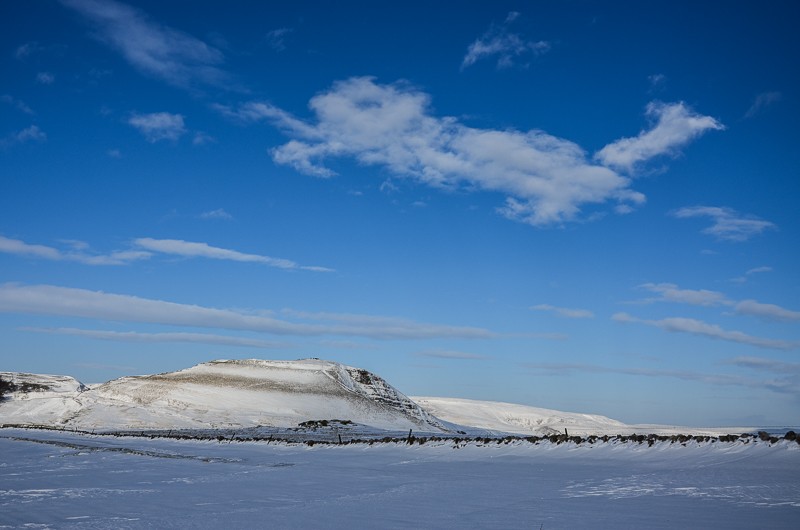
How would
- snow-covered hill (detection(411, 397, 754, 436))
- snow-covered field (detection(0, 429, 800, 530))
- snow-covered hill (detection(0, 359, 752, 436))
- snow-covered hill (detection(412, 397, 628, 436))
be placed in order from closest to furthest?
snow-covered field (detection(0, 429, 800, 530)), snow-covered hill (detection(0, 359, 752, 436)), snow-covered hill (detection(411, 397, 754, 436)), snow-covered hill (detection(412, 397, 628, 436))

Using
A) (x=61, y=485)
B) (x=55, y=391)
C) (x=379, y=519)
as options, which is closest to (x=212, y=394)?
(x=55, y=391)

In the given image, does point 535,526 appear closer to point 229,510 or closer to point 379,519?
point 379,519

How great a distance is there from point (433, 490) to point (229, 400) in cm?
6739

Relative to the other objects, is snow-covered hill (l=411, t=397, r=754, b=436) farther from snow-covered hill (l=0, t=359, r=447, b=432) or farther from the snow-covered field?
the snow-covered field

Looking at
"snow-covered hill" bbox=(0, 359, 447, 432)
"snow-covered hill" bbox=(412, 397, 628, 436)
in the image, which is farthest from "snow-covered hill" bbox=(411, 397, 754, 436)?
"snow-covered hill" bbox=(0, 359, 447, 432)

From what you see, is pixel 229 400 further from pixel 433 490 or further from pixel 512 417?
pixel 433 490

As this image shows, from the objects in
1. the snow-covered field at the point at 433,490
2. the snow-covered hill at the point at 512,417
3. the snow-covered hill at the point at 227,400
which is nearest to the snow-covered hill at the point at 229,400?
the snow-covered hill at the point at 227,400

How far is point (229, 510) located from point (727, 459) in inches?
455

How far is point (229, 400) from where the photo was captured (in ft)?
247

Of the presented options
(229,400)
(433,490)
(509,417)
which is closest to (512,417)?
(509,417)

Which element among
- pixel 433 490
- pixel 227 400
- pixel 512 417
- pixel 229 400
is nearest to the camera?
pixel 433 490

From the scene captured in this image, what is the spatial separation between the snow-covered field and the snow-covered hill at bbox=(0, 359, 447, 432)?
153ft

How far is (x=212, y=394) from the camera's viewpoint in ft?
253

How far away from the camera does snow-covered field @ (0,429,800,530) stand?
8.55 meters
